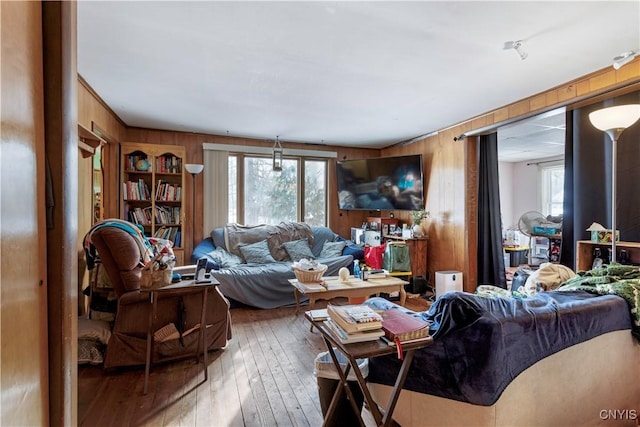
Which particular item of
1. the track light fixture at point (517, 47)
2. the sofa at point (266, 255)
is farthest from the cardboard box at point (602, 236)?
the sofa at point (266, 255)

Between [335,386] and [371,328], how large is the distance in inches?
25.0

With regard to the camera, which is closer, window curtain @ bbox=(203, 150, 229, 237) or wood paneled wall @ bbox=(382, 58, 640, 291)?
wood paneled wall @ bbox=(382, 58, 640, 291)

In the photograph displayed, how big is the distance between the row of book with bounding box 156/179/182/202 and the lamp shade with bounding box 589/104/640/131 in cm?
457

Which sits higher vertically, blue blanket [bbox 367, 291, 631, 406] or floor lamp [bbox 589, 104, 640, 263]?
floor lamp [bbox 589, 104, 640, 263]

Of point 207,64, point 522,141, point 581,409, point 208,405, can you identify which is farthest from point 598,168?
point 208,405

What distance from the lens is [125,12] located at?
187cm

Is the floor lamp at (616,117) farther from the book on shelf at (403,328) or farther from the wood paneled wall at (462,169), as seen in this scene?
the book on shelf at (403,328)

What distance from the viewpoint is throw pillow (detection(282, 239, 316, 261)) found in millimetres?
4703

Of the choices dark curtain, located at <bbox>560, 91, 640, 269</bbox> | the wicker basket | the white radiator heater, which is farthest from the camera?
the white radiator heater

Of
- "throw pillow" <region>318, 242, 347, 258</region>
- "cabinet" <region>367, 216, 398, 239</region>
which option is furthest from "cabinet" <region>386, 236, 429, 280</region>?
"throw pillow" <region>318, 242, 347, 258</region>

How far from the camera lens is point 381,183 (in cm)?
529

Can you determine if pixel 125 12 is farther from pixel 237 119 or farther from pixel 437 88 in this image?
pixel 437 88

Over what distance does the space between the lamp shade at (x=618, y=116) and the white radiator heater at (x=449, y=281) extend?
2.27 m

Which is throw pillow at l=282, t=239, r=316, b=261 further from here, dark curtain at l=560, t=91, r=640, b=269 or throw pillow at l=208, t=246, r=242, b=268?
dark curtain at l=560, t=91, r=640, b=269
